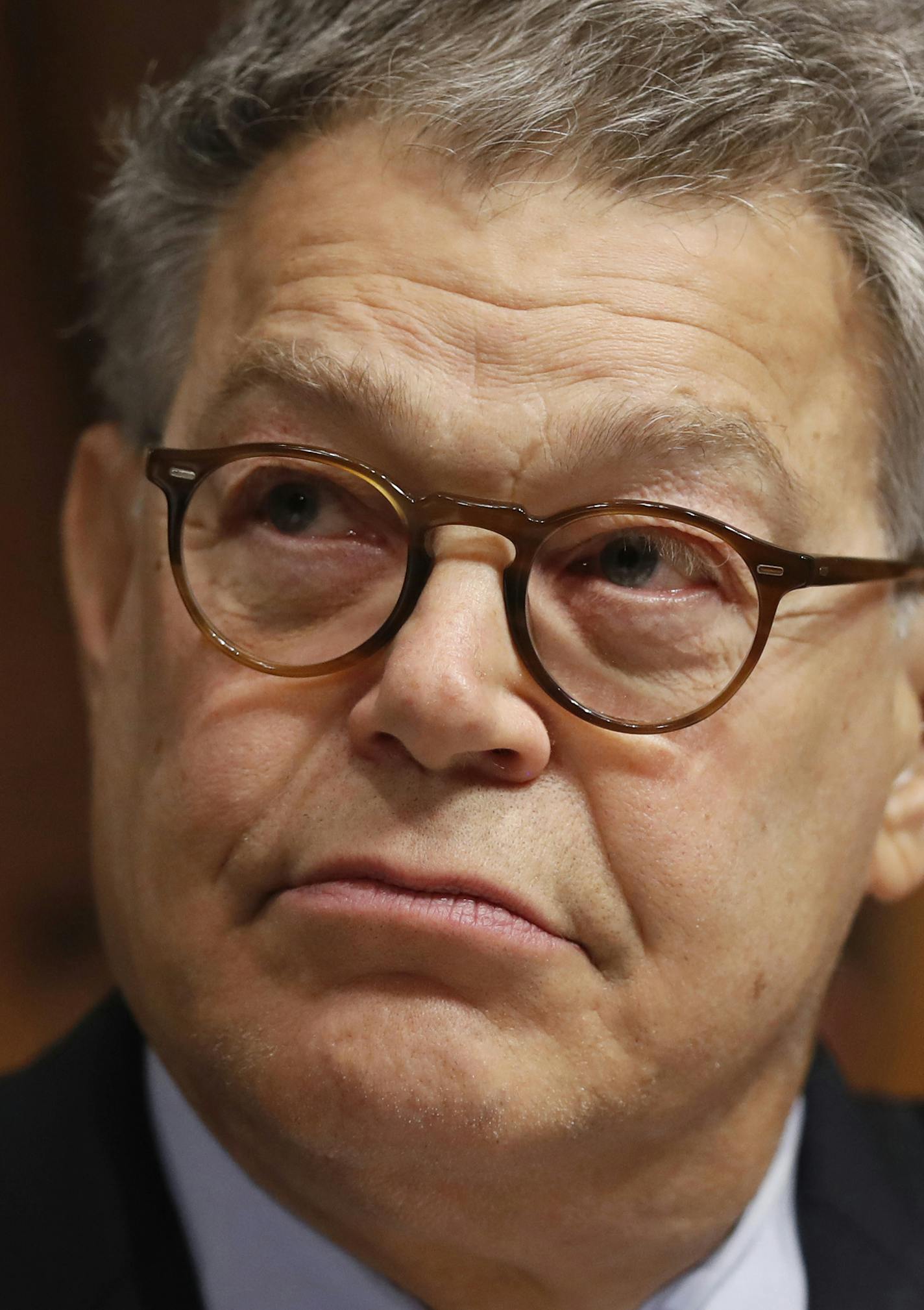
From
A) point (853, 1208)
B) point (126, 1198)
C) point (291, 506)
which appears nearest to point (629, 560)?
point (291, 506)

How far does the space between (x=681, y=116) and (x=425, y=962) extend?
0.86 m

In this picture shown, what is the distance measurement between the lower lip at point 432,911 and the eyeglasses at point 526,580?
199 mm

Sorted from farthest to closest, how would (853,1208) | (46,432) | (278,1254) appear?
1. (46,432)
2. (853,1208)
3. (278,1254)

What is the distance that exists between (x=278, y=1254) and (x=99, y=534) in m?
0.89

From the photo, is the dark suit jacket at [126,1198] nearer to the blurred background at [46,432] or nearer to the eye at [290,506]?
the blurred background at [46,432]

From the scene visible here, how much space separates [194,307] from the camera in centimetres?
153

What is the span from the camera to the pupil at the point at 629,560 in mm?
1310

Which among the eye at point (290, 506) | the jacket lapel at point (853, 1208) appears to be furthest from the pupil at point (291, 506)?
the jacket lapel at point (853, 1208)

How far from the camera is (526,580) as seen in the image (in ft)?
4.09

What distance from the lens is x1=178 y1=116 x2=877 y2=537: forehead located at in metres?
1.27

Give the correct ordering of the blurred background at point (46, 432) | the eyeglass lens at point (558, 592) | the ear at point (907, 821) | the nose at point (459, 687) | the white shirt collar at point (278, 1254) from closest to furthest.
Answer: the nose at point (459, 687) → the eyeglass lens at point (558, 592) → the white shirt collar at point (278, 1254) → the ear at point (907, 821) → the blurred background at point (46, 432)

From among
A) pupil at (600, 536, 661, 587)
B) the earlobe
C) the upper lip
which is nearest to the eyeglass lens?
pupil at (600, 536, 661, 587)

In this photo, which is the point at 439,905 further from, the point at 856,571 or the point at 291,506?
the point at 856,571

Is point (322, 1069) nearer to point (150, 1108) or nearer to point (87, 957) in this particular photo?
point (150, 1108)
